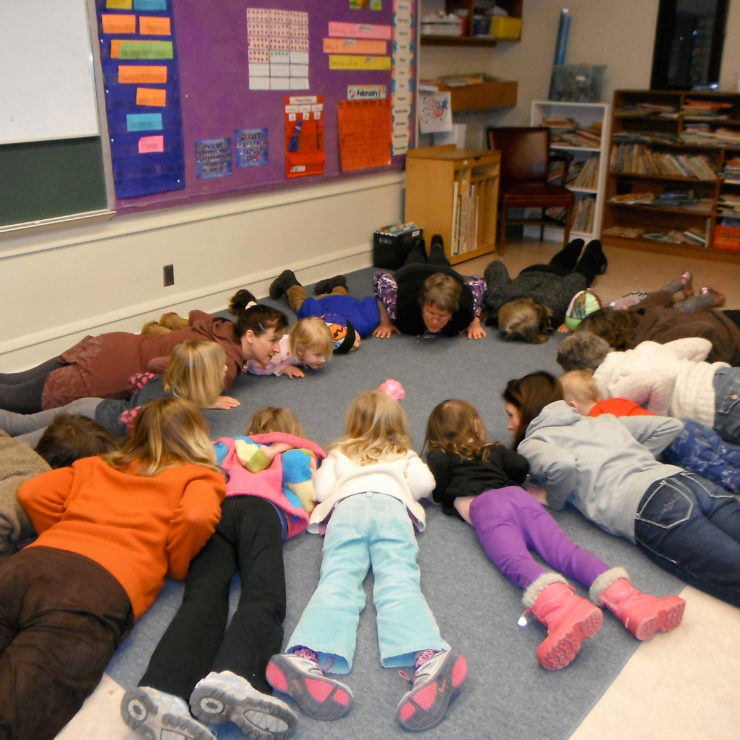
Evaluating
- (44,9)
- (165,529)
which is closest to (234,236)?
(44,9)

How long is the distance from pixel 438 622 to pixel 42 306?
2.40m

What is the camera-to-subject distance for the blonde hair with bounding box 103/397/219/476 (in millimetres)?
1935

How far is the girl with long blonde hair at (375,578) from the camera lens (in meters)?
1.55

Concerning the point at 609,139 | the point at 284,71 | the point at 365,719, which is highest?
the point at 284,71

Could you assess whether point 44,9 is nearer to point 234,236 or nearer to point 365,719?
point 234,236

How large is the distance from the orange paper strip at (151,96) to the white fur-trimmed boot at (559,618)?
2.84 meters

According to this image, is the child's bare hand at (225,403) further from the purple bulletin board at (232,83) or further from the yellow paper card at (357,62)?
the yellow paper card at (357,62)

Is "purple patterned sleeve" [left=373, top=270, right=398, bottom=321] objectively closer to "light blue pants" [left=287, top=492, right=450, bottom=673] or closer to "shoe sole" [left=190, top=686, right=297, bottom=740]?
"light blue pants" [left=287, top=492, right=450, bottom=673]

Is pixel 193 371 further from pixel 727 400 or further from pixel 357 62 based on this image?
pixel 357 62

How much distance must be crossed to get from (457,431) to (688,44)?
14.0ft

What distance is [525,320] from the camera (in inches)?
145

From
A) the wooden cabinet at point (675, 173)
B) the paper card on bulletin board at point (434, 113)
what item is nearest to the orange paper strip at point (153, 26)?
the paper card on bulletin board at point (434, 113)

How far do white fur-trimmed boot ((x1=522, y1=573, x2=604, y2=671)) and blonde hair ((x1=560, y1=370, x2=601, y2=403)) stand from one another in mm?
866

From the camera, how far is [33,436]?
2418mm
